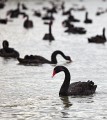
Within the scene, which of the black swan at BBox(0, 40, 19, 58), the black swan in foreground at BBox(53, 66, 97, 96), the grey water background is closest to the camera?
the grey water background

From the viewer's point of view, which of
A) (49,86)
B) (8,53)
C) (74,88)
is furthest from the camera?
(8,53)

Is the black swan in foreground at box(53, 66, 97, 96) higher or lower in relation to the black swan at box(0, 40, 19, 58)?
lower

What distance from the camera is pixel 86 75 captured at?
2064 centimetres

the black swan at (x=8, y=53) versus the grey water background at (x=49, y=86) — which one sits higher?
the black swan at (x=8, y=53)

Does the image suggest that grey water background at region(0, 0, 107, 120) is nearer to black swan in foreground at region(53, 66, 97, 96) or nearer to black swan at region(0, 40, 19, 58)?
black swan in foreground at region(53, 66, 97, 96)

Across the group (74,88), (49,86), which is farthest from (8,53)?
(74,88)

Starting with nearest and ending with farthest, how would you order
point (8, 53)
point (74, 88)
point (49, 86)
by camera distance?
point (74, 88) → point (49, 86) → point (8, 53)

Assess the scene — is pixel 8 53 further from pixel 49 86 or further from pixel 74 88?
pixel 74 88

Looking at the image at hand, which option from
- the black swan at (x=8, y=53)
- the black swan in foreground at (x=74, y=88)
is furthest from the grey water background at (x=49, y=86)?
the black swan at (x=8, y=53)

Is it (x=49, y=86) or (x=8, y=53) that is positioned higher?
(x=8, y=53)

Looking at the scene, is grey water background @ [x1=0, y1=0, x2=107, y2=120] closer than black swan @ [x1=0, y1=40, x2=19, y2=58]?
Yes

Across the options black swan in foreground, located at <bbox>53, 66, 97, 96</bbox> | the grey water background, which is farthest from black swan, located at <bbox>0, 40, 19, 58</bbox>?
black swan in foreground, located at <bbox>53, 66, 97, 96</bbox>

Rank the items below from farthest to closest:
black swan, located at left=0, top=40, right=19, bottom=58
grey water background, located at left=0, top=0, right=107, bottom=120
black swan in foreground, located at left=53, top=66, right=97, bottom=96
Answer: black swan, located at left=0, top=40, right=19, bottom=58
black swan in foreground, located at left=53, top=66, right=97, bottom=96
grey water background, located at left=0, top=0, right=107, bottom=120

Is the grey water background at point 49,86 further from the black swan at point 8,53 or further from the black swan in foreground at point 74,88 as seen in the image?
→ the black swan at point 8,53
